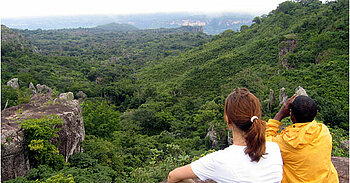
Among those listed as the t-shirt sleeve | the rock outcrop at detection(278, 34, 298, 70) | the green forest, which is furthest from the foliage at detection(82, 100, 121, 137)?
the rock outcrop at detection(278, 34, 298, 70)

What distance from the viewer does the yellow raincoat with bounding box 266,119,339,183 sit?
1917 millimetres

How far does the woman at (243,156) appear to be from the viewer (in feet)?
5.14

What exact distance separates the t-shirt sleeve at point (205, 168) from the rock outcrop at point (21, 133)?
7.71 meters

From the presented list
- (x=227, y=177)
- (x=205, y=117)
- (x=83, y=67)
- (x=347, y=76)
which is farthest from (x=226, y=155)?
(x=83, y=67)

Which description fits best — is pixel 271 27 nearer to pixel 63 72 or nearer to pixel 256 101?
pixel 63 72

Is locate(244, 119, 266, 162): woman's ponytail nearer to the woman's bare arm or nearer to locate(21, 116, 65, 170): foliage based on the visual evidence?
the woman's bare arm

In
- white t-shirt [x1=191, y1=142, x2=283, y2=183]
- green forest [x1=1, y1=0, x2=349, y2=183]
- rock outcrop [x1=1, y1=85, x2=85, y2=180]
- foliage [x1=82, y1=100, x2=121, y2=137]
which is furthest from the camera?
foliage [x1=82, y1=100, x2=121, y2=137]

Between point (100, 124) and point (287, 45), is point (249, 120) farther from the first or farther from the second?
point (287, 45)

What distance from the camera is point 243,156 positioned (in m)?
1.59

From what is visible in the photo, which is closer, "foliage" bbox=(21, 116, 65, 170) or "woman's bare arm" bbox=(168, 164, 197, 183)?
"woman's bare arm" bbox=(168, 164, 197, 183)

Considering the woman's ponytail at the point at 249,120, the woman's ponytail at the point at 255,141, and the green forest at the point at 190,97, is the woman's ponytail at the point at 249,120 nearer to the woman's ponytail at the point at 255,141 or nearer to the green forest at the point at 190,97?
the woman's ponytail at the point at 255,141

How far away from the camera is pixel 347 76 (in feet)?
55.0

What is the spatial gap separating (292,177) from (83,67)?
54708mm

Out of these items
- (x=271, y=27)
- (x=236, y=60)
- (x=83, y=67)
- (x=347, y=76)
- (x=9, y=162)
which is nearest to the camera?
(x=9, y=162)
